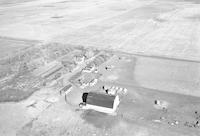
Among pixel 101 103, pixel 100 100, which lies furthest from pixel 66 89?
pixel 101 103

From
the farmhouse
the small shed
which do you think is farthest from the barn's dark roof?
the small shed

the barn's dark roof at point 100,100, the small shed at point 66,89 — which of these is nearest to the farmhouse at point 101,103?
the barn's dark roof at point 100,100

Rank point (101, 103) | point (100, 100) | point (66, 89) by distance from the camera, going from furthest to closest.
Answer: point (66, 89) → point (100, 100) → point (101, 103)

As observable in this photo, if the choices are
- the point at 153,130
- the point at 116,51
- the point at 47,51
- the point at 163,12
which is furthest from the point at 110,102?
Answer: the point at 163,12

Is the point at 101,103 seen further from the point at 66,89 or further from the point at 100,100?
the point at 66,89

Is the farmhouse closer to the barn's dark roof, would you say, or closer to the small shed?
the barn's dark roof

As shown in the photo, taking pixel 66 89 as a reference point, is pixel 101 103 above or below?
above

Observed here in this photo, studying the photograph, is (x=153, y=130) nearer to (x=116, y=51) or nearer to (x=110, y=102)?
(x=110, y=102)

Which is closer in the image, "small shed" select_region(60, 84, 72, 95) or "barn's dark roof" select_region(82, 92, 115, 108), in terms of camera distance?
"barn's dark roof" select_region(82, 92, 115, 108)
